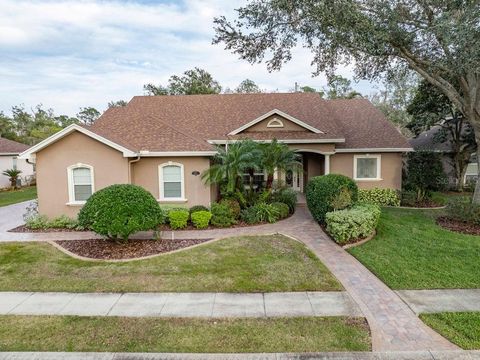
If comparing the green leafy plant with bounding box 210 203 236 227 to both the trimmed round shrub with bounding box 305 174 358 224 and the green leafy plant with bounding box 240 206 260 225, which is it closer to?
the green leafy plant with bounding box 240 206 260 225

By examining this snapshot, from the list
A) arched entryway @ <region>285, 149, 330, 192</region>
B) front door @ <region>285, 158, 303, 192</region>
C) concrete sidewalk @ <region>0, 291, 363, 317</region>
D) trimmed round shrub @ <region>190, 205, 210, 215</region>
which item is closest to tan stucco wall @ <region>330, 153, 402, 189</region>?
arched entryway @ <region>285, 149, 330, 192</region>

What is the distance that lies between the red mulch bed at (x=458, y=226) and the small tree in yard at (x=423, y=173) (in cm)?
433

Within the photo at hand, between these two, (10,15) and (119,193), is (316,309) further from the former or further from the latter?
(10,15)

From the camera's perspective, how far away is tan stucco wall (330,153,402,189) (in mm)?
18344

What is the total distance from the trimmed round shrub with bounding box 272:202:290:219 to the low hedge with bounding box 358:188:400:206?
5295mm

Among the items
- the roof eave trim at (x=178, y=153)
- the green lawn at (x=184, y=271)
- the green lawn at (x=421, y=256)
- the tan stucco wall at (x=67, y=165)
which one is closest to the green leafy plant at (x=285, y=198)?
the roof eave trim at (x=178, y=153)

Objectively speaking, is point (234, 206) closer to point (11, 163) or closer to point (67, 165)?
point (67, 165)

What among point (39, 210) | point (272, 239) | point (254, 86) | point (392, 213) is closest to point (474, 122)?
point (392, 213)

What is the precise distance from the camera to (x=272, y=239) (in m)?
11.5

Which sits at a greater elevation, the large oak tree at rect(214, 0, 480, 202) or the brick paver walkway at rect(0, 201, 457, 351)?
the large oak tree at rect(214, 0, 480, 202)

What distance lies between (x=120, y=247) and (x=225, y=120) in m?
10.9

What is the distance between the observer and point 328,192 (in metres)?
12.3

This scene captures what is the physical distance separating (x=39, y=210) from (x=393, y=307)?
1395 cm

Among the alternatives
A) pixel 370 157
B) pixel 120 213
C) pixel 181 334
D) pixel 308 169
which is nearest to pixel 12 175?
pixel 120 213
